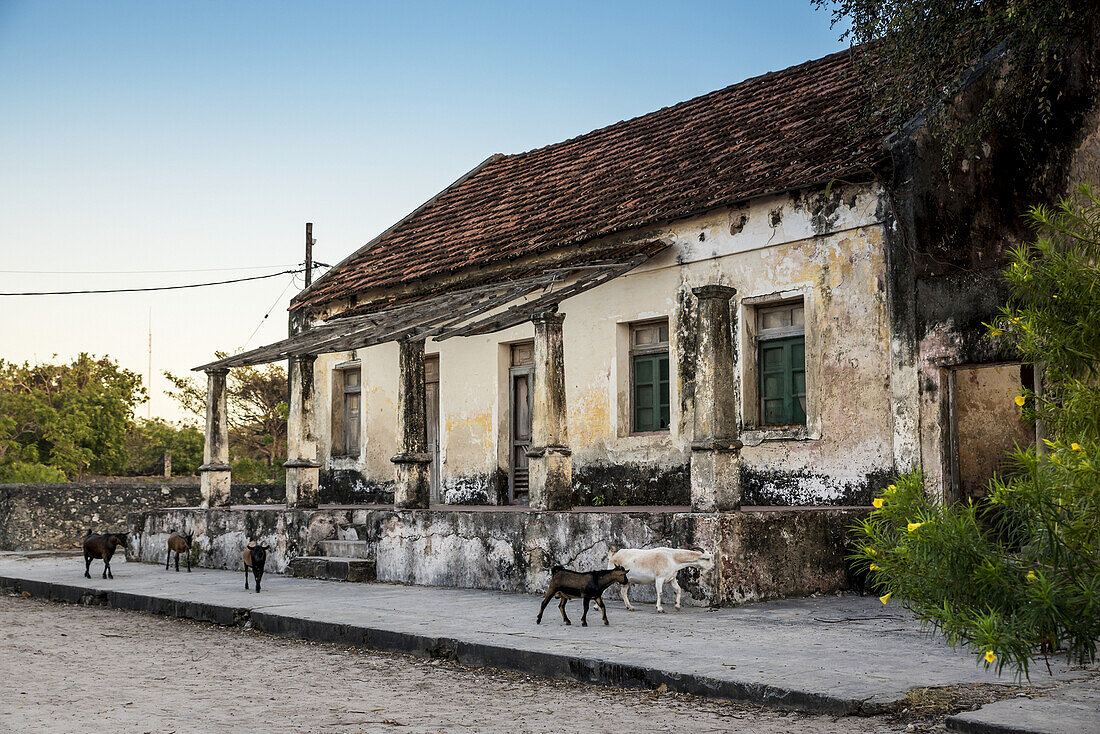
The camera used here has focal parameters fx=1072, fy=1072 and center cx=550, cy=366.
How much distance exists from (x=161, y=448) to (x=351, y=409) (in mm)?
31040

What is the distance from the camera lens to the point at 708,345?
9562 mm

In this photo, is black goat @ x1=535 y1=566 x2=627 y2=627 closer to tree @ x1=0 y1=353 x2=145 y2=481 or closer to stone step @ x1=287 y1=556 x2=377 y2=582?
stone step @ x1=287 y1=556 x2=377 y2=582

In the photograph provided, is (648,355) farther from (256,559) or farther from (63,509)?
(63,509)

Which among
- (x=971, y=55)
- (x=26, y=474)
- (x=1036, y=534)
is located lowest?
A: (x=1036, y=534)

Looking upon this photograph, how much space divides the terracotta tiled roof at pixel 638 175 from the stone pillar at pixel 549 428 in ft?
7.75

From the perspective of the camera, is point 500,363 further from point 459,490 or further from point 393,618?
point 393,618

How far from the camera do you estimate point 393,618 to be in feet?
28.4

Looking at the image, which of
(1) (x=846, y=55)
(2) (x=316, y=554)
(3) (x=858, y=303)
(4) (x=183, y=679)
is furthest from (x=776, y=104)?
(4) (x=183, y=679)

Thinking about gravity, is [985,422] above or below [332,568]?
above

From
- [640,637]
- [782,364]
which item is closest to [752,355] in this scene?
[782,364]

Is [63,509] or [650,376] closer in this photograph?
[650,376]

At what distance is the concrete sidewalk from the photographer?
5.72m

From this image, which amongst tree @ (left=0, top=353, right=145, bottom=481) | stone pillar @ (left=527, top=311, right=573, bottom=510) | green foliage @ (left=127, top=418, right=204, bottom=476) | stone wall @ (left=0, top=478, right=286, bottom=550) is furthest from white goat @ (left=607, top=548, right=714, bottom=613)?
green foliage @ (left=127, top=418, right=204, bottom=476)

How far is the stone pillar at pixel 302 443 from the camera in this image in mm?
14477
